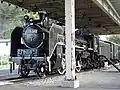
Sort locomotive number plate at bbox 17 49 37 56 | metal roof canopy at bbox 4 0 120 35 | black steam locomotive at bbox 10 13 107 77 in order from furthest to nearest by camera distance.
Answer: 1. metal roof canopy at bbox 4 0 120 35
2. locomotive number plate at bbox 17 49 37 56
3. black steam locomotive at bbox 10 13 107 77

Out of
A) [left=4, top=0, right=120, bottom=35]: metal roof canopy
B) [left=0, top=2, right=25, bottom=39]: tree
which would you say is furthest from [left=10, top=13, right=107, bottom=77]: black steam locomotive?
[left=0, top=2, right=25, bottom=39]: tree

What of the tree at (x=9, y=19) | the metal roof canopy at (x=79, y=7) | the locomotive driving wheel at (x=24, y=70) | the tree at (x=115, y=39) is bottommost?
the locomotive driving wheel at (x=24, y=70)

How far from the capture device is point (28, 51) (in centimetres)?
1659

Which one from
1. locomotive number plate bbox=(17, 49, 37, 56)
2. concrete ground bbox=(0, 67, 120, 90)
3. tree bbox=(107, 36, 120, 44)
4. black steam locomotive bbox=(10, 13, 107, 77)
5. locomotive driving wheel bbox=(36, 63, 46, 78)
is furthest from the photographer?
tree bbox=(107, 36, 120, 44)

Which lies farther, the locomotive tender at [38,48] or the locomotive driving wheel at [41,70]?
the locomotive tender at [38,48]

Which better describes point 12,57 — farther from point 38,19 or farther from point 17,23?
point 17,23

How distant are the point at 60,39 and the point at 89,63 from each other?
7.94 metres

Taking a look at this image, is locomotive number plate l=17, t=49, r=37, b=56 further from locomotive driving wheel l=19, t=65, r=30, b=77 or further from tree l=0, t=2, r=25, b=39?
tree l=0, t=2, r=25, b=39

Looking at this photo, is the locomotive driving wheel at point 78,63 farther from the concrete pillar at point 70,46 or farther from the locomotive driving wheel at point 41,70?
the concrete pillar at point 70,46

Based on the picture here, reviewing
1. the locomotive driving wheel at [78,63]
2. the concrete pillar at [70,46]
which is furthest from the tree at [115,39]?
the concrete pillar at [70,46]

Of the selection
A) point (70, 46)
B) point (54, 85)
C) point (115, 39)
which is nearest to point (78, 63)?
point (54, 85)

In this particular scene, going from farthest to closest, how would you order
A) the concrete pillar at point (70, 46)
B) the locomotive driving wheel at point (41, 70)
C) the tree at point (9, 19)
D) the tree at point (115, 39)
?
the tree at point (115, 39), the tree at point (9, 19), the locomotive driving wheel at point (41, 70), the concrete pillar at point (70, 46)

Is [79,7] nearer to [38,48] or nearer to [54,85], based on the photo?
[38,48]

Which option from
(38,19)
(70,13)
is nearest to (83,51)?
(38,19)
